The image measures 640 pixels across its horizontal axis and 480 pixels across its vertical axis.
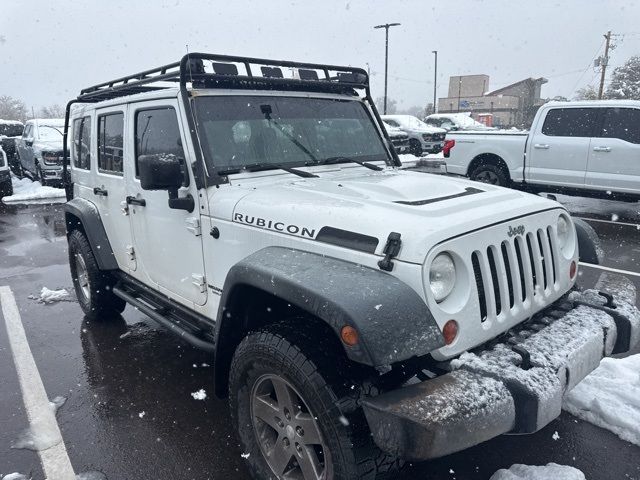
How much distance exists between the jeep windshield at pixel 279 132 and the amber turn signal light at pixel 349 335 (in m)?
1.55

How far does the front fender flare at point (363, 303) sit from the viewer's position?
73.4 inches

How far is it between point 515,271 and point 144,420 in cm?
254

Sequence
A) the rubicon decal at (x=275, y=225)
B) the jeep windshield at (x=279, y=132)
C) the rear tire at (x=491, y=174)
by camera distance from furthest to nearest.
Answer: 1. the rear tire at (x=491, y=174)
2. the jeep windshield at (x=279, y=132)
3. the rubicon decal at (x=275, y=225)

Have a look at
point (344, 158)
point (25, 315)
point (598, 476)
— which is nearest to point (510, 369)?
point (598, 476)

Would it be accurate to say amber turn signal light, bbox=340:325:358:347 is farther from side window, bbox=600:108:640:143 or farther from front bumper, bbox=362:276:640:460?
side window, bbox=600:108:640:143

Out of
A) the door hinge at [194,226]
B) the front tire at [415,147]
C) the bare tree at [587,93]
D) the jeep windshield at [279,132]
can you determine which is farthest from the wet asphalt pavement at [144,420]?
the bare tree at [587,93]

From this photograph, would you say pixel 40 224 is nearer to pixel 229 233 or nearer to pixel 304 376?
pixel 229 233

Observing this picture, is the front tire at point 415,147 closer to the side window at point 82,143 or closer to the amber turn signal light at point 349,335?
the side window at point 82,143

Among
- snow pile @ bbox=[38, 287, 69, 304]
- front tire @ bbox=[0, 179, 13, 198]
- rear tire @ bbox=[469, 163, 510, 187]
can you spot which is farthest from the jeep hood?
front tire @ bbox=[0, 179, 13, 198]

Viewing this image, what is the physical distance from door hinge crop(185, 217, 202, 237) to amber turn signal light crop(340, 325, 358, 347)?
1.51 metres

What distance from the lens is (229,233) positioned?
2.88 m

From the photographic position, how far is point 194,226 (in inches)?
123

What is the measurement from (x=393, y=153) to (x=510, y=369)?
2.42 meters

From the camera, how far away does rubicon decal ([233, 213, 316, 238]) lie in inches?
98.3
